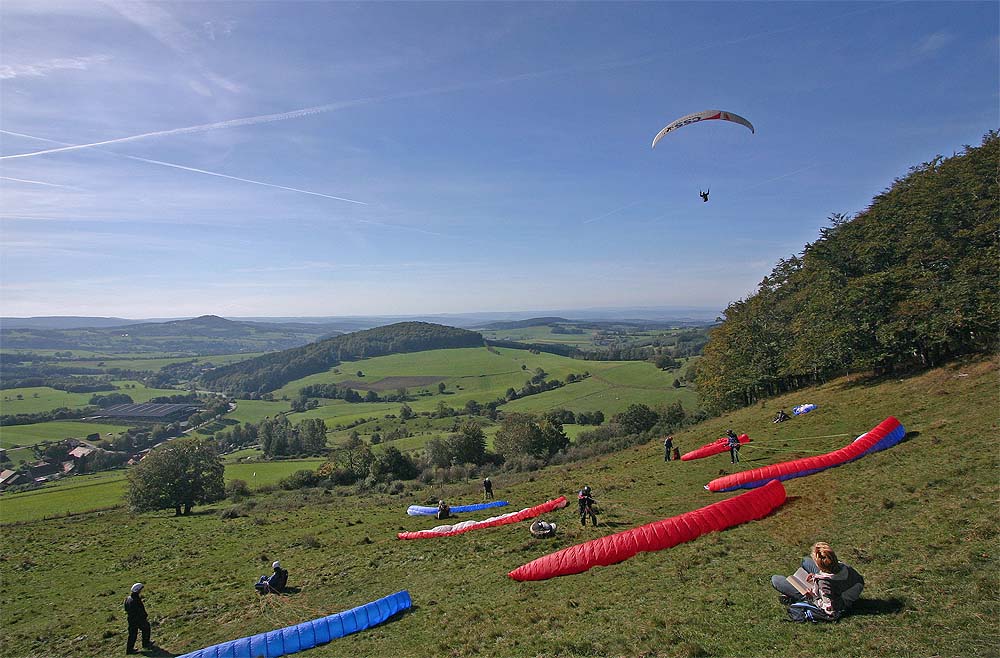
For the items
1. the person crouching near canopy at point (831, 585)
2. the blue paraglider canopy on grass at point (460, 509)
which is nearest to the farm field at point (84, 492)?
the blue paraglider canopy on grass at point (460, 509)

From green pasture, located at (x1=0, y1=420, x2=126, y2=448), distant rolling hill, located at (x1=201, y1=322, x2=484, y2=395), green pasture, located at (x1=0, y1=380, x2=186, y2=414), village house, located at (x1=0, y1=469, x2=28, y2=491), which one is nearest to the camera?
village house, located at (x1=0, y1=469, x2=28, y2=491)

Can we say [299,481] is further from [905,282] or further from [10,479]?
[905,282]

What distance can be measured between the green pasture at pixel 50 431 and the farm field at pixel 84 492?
29857 mm

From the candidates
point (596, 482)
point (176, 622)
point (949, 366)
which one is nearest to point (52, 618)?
point (176, 622)

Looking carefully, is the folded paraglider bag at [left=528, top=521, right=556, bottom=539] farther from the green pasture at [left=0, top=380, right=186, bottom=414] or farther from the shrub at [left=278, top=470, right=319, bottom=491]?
the green pasture at [left=0, top=380, right=186, bottom=414]

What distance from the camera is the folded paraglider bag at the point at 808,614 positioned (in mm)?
7989

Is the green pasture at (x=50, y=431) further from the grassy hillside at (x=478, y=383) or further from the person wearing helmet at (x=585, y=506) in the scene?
the person wearing helmet at (x=585, y=506)

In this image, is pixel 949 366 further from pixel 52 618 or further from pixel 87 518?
pixel 87 518

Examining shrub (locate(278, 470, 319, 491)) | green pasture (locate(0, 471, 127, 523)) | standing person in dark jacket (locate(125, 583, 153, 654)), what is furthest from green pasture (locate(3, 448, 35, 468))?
standing person in dark jacket (locate(125, 583, 153, 654))

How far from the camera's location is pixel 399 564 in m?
18.0

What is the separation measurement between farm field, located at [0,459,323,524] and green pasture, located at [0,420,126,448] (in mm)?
29857

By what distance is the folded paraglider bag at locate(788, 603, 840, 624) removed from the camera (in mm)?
7989

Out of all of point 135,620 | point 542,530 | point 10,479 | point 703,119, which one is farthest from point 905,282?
point 10,479

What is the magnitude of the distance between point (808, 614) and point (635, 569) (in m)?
5.19
